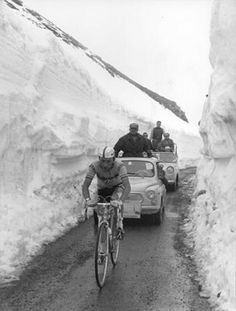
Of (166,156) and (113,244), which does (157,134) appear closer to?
(166,156)

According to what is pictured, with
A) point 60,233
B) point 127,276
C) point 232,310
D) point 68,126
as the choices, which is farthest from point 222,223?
point 68,126

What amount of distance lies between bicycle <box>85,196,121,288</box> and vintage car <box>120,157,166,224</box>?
3112 millimetres

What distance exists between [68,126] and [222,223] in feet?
23.4

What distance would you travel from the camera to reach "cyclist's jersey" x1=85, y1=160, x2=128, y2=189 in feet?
25.0

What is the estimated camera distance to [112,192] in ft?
25.5

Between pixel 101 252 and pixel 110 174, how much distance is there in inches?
52.1

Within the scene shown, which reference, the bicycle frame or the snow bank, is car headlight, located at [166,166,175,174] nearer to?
the snow bank

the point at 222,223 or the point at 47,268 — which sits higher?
the point at 222,223

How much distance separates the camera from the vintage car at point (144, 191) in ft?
35.7

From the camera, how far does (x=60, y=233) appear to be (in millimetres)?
9945

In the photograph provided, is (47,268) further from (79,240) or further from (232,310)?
(232,310)

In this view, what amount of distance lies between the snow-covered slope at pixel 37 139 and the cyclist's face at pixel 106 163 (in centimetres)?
210

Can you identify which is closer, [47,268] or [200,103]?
[47,268]

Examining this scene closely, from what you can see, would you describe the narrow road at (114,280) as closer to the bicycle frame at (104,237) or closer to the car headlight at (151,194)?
the bicycle frame at (104,237)
